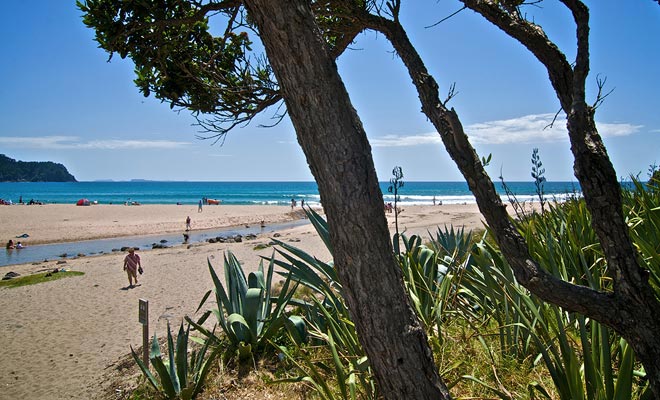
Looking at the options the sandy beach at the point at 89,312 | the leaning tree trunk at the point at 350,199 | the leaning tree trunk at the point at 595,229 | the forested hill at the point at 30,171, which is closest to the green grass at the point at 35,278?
the sandy beach at the point at 89,312

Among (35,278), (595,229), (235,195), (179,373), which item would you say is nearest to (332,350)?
(595,229)

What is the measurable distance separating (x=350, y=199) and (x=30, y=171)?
195139mm

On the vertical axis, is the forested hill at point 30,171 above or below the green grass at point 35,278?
above

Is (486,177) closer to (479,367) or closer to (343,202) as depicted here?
(343,202)

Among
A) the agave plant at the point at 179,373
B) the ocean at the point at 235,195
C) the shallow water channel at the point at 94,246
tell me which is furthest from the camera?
the ocean at the point at 235,195

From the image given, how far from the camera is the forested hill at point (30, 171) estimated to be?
15812cm

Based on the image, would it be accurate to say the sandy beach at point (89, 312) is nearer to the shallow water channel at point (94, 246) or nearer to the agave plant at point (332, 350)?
the shallow water channel at point (94, 246)

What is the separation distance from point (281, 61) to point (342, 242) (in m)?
0.69

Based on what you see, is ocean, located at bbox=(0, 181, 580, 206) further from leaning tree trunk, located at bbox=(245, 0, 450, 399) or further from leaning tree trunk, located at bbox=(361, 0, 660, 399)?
leaning tree trunk, located at bbox=(245, 0, 450, 399)

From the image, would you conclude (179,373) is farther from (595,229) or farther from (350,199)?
(595,229)

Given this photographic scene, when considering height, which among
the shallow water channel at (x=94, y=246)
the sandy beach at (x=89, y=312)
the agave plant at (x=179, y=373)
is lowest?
the shallow water channel at (x=94, y=246)

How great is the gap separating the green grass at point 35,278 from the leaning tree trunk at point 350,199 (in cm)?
1489

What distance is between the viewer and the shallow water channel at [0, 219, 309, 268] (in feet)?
62.8

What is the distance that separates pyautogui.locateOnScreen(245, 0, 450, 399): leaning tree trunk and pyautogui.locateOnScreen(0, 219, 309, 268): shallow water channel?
2038cm
